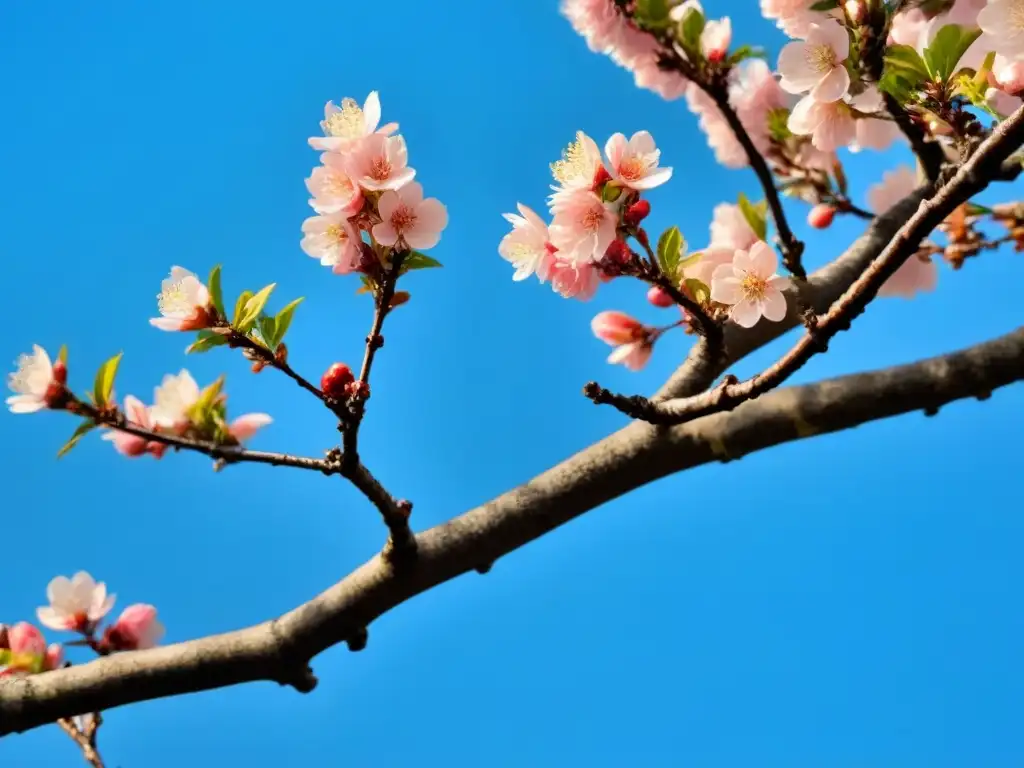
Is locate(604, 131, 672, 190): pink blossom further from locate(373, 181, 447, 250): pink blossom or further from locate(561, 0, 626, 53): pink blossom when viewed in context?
locate(561, 0, 626, 53): pink blossom

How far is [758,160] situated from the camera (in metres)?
1.45

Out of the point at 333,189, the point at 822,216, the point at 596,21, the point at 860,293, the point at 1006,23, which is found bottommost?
the point at 860,293

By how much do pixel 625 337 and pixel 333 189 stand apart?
539 mm

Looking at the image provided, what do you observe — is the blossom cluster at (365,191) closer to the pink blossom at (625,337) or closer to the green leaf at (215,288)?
the green leaf at (215,288)

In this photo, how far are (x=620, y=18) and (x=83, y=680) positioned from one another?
4.94ft

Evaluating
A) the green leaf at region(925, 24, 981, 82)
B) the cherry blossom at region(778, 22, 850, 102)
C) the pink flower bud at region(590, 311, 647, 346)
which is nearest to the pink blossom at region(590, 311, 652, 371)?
the pink flower bud at region(590, 311, 647, 346)

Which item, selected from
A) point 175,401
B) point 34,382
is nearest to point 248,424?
point 175,401

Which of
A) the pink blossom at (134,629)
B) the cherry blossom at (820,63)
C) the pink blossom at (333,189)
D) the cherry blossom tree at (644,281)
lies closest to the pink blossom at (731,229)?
the cherry blossom tree at (644,281)

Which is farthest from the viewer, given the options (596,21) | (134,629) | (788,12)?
(134,629)

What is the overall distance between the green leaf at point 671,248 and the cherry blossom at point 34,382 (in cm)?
92

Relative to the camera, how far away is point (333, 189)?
1.01 metres

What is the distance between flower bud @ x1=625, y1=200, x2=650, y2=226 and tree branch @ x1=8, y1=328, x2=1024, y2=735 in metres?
0.43

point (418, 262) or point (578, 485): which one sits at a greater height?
point (418, 262)

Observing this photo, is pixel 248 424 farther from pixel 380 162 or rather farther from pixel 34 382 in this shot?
pixel 380 162
